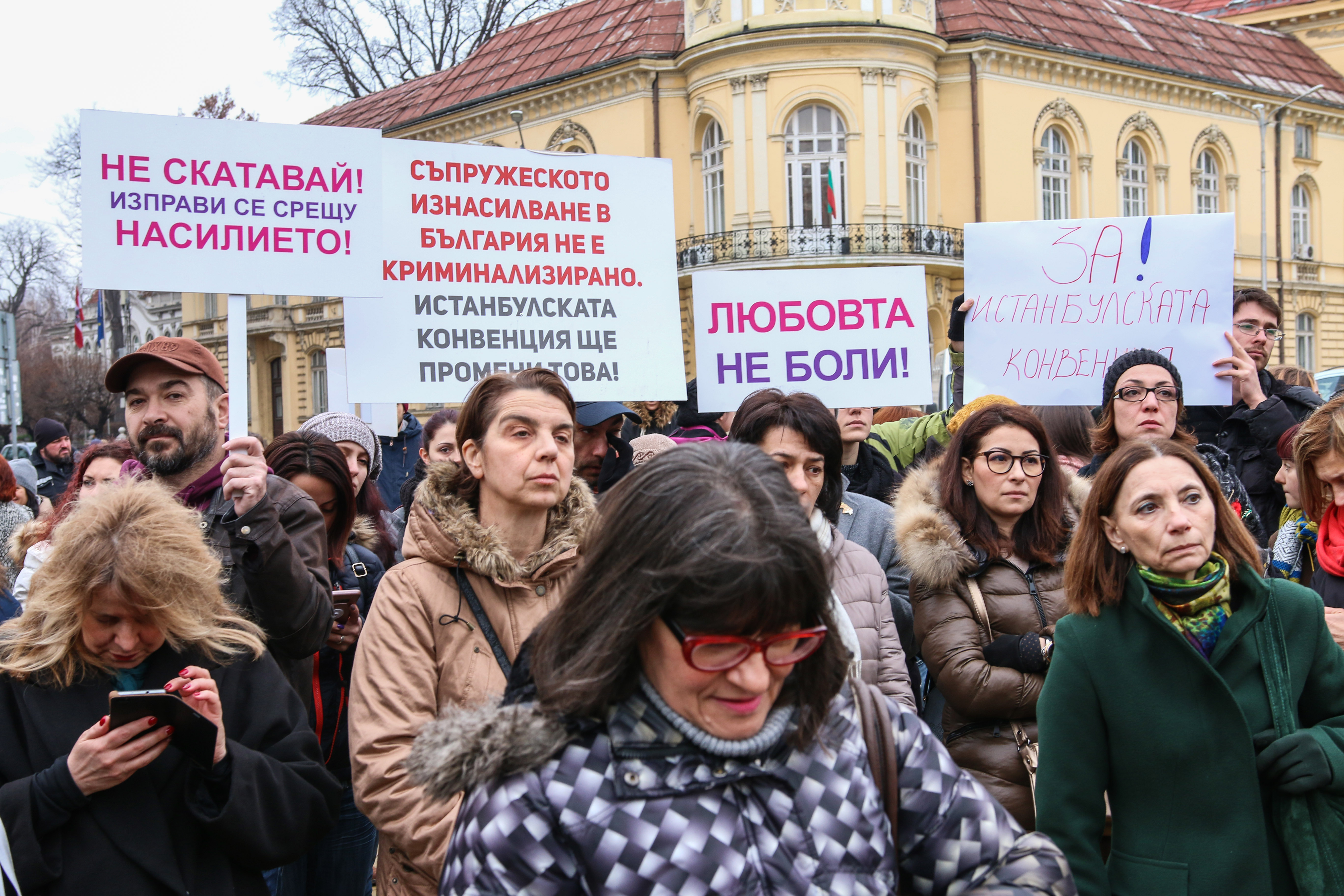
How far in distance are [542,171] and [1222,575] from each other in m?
3.60

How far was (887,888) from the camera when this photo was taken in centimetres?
177

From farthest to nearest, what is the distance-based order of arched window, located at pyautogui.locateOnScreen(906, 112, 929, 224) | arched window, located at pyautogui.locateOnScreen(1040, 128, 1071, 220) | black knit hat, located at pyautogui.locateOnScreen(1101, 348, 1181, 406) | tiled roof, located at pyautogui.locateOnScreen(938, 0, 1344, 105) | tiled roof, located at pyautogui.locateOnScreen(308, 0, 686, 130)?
arched window, located at pyautogui.locateOnScreen(1040, 128, 1071, 220) < tiled roof, located at pyautogui.locateOnScreen(308, 0, 686, 130) < tiled roof, located at pyautogui.locateOnScreen(938, 0, 1344, 105) < arched window, located at pyautogui.locateOnScreen(906, 112, 929, 224) < black knit hat, located at pyautogui.locateOnScreen(1101, 348, 1181, 406)

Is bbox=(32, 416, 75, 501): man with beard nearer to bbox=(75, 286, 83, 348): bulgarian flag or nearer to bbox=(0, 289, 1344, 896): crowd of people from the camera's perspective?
bbox=(0, 289, 1344, 896): crowd of people

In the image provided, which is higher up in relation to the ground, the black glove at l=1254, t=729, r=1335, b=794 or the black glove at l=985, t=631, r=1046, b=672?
the black glove at l=985, t=631, r=1046, b=672

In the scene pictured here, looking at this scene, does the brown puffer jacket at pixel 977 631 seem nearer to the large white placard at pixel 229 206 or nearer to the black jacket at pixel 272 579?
the black jacket at pixel 272 579

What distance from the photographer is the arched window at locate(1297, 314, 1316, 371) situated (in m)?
35.0

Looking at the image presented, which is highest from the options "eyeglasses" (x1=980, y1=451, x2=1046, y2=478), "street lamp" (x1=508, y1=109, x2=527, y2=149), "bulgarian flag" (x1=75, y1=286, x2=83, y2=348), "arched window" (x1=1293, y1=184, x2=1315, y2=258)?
"street lamp" (x1=508, y1=109, x2=527, y2=149)

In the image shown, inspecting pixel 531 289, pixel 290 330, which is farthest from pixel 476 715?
pixel 290 330

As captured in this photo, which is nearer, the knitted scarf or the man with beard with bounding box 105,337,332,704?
the man with beard with bounding box 105,337,332,704

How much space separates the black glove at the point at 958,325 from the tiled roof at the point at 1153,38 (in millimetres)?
24610

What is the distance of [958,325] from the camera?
5844mm

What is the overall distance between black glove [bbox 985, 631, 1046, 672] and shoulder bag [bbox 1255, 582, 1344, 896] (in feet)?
2.47

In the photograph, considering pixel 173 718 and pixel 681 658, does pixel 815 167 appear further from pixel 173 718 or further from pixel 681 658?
pixel 681 658

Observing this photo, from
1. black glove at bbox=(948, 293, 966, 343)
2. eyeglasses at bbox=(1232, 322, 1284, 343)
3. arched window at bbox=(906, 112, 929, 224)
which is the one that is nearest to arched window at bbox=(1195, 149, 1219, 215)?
arched window at bbox=(906, 112, 929, 224)
